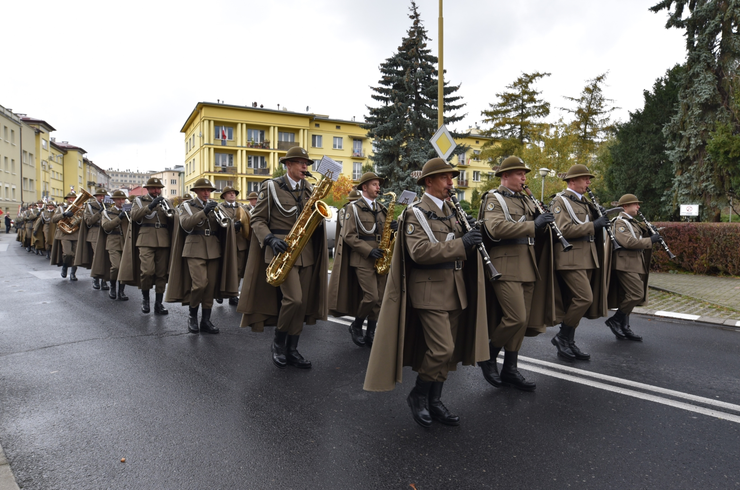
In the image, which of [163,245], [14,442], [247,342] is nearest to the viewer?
→ [14,442]

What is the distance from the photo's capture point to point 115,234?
31.7 ft

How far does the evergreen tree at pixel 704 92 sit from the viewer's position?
18.9m

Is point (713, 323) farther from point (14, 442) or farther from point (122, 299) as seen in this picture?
point (122, 299)

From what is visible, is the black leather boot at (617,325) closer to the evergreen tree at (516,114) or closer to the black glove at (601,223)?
the black glove at (601,223)

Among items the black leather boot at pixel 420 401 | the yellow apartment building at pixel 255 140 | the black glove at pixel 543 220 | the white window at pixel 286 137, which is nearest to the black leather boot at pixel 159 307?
the black leather boot at pixel 420 401

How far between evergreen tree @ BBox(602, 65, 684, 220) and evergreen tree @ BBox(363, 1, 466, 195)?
10.1 meters

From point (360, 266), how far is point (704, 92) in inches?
795

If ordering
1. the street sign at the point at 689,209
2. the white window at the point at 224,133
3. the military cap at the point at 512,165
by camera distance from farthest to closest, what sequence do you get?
the white window at the point at 224,133 → the street sign at the point at 689,209 → the military cap at the point at 512,165

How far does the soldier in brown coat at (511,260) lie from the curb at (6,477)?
12.5ft

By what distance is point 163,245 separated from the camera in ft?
25.9

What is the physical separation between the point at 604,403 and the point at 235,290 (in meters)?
5.00

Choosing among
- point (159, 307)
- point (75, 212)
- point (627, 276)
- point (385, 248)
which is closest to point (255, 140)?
point (75, 212)

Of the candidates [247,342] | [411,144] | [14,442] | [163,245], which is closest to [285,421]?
[14,442]

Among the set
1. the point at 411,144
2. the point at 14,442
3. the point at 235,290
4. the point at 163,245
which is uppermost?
the point at 411,144
